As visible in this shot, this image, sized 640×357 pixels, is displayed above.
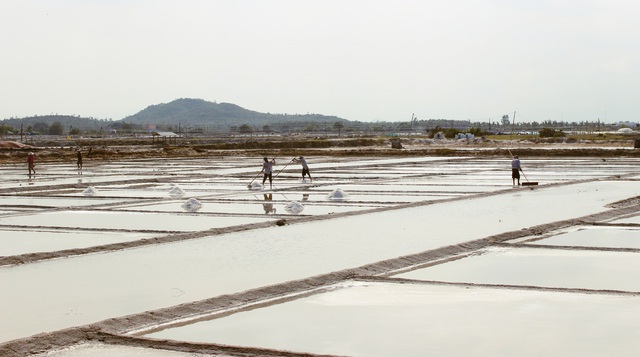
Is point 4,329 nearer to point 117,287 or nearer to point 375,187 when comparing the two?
point 117,287

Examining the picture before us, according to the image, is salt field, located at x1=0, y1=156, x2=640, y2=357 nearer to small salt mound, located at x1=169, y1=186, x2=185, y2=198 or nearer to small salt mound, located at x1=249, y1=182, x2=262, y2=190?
small salt mound, located at x1=169, y1=186, x2=185, y2=198

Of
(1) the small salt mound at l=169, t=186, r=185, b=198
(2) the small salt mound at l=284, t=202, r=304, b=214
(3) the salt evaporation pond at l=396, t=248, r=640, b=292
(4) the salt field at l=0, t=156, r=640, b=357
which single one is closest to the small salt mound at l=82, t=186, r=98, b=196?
(4) the salt field at l=0, t=156, r=640, b=357

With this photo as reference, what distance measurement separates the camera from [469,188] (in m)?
22.3

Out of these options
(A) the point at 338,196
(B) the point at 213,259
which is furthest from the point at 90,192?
(B) the point at 213,259

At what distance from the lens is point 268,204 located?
18.4 m

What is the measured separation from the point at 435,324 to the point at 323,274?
7.63 ft

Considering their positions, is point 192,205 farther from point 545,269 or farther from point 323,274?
point 545,269

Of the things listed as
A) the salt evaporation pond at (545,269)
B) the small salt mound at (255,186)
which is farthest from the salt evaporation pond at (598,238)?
the small salt mound at (255,186)

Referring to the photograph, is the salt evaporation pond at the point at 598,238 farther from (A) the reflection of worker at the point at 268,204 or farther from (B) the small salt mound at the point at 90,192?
(B) the small salt mound at the point at 90,192

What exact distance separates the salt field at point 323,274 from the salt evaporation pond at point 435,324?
0.02 metres

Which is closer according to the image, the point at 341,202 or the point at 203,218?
the point at 203,218

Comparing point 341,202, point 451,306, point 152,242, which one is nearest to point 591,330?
point 451,306

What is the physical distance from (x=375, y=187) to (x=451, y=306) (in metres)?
14.7

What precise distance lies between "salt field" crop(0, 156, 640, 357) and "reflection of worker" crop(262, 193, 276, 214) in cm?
6
